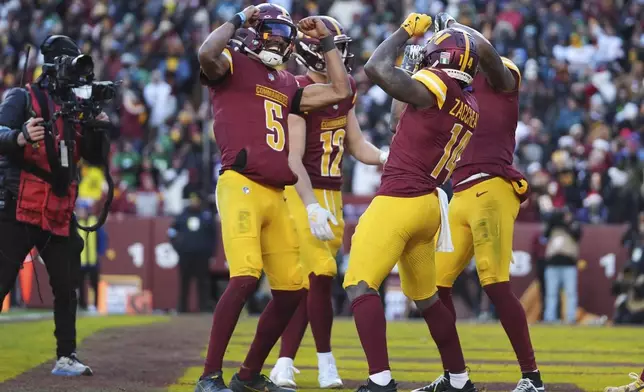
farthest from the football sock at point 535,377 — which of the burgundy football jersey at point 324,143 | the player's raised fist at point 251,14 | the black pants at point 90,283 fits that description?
the black pants at point 90,283

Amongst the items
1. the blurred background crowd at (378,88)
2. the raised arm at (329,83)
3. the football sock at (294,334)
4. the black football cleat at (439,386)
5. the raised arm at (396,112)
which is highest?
the blurred background crowd at (378,88)

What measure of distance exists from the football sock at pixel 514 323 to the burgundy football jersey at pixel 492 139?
748 mm

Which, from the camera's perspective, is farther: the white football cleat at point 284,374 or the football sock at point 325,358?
the football sock at point 325,358

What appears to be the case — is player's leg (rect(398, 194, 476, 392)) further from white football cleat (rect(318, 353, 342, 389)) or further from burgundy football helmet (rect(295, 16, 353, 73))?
burgundy football helmet (rect(295, 16, 353, 73))

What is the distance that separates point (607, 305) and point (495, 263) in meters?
10.6

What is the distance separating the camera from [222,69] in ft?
25.5

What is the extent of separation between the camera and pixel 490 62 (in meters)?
8.16

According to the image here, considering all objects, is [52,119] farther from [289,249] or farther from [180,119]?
[180,119]

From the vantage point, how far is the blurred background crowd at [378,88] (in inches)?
753

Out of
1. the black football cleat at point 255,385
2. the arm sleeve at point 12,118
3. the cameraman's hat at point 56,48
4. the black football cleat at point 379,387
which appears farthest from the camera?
the cameraman's hat at point 56,48

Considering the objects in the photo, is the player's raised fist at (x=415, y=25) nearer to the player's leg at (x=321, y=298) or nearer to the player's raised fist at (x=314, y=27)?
the player's raised fist at (x=314, y=27)

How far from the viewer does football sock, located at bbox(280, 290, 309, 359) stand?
905 cm

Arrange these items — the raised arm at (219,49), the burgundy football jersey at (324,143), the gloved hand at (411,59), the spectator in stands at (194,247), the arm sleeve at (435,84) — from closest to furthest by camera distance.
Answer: the arm sleeve at (435,84) < the raised arm at (219,49) < the gloved hand at (411,59) < the burgundy football jersey at (324,143) < the spectator in stands at (194,247)

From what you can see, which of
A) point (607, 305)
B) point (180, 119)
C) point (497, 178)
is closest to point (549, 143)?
point (607, 305)
